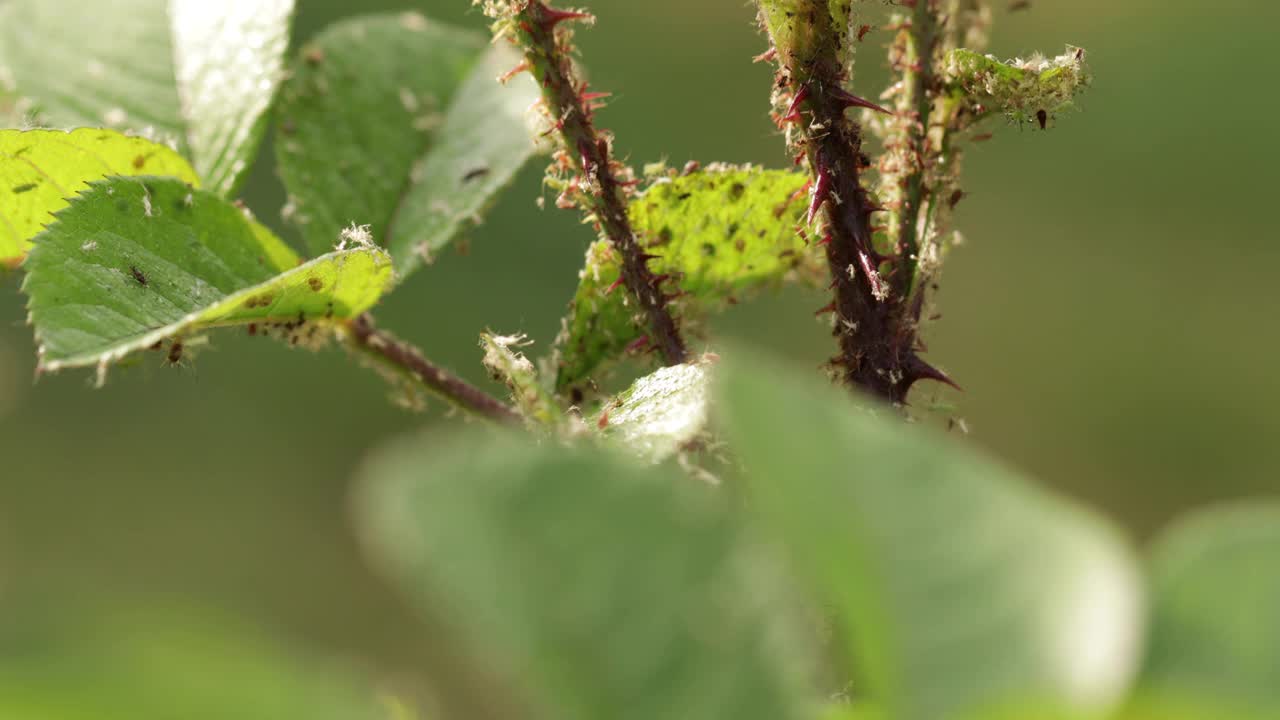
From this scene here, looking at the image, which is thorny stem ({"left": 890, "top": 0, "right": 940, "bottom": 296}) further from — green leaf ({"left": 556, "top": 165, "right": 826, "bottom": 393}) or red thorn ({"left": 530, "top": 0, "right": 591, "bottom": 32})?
red thorn ({"left": 530, "top": 0, "right": 591, "bottom": 32})

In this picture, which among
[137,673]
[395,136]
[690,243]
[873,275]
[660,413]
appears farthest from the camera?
[395,136]

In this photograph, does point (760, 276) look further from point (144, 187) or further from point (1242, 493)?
point (1242, 493)

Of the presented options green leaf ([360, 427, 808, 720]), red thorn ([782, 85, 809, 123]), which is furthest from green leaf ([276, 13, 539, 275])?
green leaf ([360, 427, 808, 720])

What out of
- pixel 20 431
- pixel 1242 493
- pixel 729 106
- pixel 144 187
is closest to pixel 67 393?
pixel 20 431

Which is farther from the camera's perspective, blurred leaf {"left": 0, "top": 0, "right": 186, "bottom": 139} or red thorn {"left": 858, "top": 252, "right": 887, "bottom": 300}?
blurred leaf {"left": 0, "top": 0, "right": 186, "bottom": 139}

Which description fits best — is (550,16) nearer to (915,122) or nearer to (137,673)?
(915,122)

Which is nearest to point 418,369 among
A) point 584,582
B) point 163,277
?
point 163,277
